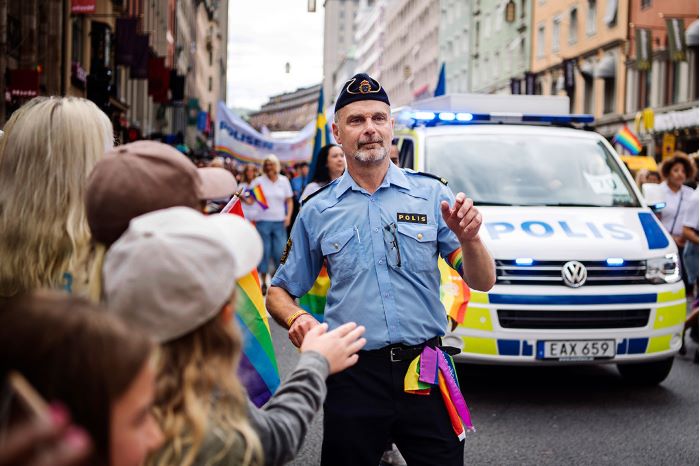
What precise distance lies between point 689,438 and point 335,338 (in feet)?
14.8

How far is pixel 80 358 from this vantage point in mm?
1338

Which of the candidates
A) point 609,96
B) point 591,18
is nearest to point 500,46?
point 591,18

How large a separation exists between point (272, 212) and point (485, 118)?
20.0 feet

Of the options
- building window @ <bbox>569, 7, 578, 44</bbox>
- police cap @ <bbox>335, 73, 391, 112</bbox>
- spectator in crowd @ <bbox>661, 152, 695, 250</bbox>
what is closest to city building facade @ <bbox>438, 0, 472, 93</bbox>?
building window @ <bbox>569, 7, 578, 44</bbox>

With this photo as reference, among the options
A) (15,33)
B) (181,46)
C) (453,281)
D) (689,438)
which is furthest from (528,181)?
(181,46)

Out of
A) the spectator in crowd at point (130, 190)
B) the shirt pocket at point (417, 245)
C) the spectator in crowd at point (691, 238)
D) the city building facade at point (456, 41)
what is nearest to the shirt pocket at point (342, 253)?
the shirt pocket at point (417, 245)

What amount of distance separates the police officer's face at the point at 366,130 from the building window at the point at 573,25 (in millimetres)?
43642

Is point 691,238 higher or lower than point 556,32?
lower

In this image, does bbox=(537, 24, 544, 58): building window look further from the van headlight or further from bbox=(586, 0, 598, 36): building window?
the van headlight

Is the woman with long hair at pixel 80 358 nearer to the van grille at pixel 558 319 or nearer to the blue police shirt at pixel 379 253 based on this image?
the blue police shirt at pixel 379 253

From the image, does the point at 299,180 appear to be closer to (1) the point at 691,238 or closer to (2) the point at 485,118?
(1) the point at 691,238

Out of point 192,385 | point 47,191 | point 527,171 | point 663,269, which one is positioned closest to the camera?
point 192,385

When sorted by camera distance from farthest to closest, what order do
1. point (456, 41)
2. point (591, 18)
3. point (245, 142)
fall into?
point (456, 41), point (591, 18), point (245, 142)

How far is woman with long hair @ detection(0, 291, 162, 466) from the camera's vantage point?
132cm
